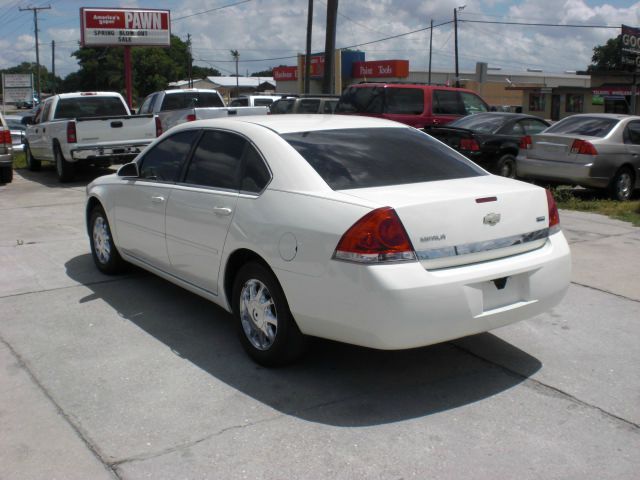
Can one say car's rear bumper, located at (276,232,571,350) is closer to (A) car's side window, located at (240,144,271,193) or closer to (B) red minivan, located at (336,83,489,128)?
(A) car's side window, located at (240,144,271,193)

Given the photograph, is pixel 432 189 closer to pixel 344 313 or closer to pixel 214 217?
pixel 344 313

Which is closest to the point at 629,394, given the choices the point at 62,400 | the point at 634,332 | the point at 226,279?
the point at 634,332

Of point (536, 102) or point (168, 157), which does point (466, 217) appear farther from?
point (536, 102)

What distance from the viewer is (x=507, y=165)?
537 inches

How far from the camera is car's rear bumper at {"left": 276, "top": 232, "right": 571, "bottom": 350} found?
12.8 ft

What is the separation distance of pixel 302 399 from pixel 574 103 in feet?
178

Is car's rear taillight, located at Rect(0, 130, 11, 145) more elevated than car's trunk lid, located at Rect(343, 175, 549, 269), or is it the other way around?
car's rear taillight, located at Rect(0, 130, 11, 145)

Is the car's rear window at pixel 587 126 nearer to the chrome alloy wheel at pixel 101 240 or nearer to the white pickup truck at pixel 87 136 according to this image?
the white pickup truck at pixel 87 136

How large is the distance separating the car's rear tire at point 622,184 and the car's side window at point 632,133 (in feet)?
1.58

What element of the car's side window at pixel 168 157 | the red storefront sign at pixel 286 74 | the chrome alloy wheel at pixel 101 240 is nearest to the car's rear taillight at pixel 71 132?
the chrome alloy wheel at pixel 101 240

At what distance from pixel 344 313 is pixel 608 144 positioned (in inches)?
361

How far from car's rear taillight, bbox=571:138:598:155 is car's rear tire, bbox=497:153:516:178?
1839mm

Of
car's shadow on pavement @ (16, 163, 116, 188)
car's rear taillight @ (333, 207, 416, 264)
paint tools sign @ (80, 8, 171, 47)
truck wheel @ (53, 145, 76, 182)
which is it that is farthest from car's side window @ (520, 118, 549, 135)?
paint tools sign @ (80, 8, 171, 47)

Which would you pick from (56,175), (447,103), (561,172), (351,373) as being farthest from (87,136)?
(351,373)
